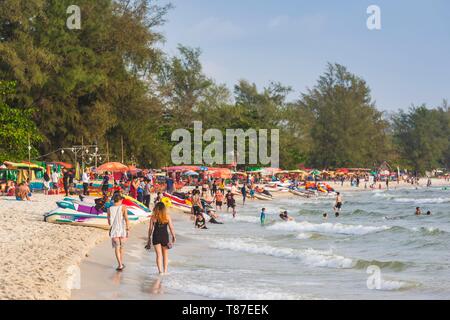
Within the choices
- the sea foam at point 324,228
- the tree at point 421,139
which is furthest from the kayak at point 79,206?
the tree at point 421,139

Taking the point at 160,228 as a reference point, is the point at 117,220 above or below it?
above

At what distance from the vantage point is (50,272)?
12281 millimetres

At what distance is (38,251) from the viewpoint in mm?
15023

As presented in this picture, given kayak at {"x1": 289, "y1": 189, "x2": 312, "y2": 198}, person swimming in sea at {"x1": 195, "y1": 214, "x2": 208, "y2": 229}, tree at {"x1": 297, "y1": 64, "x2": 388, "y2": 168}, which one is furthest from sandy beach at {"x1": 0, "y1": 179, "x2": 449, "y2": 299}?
tree at {"x1": 297, "y1": 64, "x2": 388, "y2": 168}

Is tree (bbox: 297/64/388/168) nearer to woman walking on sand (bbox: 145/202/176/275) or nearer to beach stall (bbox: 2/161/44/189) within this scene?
beach stall (bbox: 2/161/44/189)

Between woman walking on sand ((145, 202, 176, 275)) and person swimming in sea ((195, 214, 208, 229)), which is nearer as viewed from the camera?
woman walking on sand ((145, 202, 176, 275))

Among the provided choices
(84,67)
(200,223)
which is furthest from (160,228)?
(84,67)

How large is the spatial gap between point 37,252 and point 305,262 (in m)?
7.26

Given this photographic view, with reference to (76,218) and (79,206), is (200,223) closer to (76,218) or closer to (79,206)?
(79,206)

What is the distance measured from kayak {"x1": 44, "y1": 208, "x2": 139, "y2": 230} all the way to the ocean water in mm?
2529

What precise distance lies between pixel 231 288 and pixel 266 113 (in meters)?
78.2

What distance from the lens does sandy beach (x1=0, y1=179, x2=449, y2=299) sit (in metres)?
10.6

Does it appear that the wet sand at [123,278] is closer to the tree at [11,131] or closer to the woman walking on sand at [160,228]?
the woman walking on sand at [160,228]
